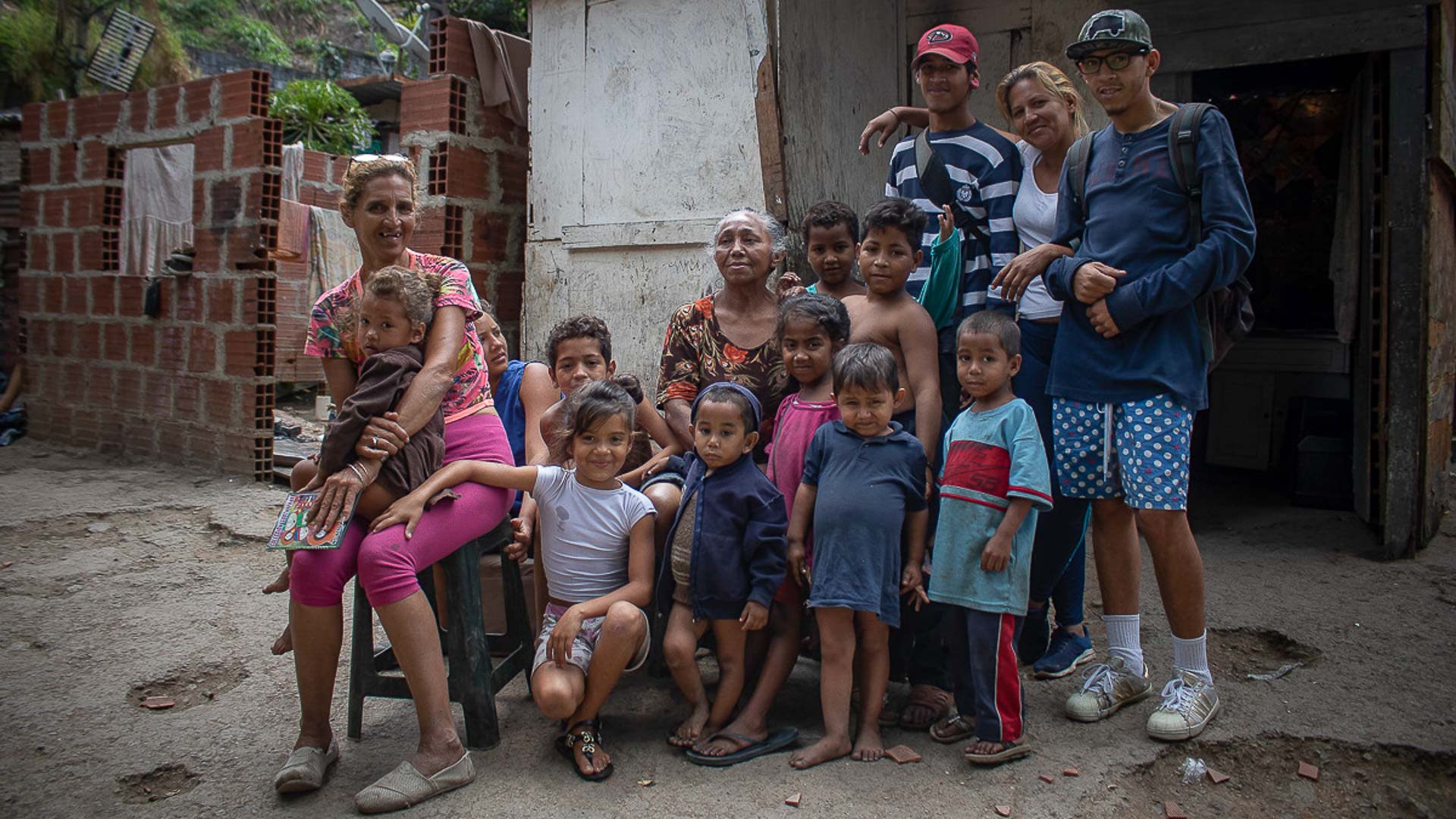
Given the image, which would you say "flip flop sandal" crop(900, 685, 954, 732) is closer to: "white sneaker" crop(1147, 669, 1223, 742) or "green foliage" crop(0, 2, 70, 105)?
"white sneaker" crop(1147, 669, 1223, 742)

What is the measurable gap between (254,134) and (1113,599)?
5.72 metres

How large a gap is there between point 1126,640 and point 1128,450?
2.04 feet

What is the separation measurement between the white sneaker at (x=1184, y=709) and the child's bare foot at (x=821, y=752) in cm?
86

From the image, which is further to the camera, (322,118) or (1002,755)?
(322,118)

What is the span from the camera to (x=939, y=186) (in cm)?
323

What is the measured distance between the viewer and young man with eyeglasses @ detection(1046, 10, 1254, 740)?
2500 mm

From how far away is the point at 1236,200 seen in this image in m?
2.47

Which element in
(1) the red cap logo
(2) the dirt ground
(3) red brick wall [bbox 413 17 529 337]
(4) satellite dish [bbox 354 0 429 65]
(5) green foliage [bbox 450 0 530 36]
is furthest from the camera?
(4) satellite dish [bbox 354 0 429 65]

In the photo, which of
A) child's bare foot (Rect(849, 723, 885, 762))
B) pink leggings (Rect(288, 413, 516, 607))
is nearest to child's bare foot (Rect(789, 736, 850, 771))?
child's bare foot (Rect(849, 723, 885, 762))

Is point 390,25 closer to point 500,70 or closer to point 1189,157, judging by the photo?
point 500,70

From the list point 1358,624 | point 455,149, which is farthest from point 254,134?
point 1358,624

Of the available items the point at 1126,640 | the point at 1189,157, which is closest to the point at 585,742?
the point at 1126,640

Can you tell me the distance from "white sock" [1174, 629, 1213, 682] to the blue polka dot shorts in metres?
0.42

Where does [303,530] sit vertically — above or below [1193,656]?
above
